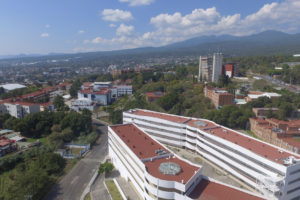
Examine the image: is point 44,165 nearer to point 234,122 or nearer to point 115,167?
point 115,167

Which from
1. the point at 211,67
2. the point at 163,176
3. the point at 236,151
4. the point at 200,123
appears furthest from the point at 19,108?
the point at 211,67

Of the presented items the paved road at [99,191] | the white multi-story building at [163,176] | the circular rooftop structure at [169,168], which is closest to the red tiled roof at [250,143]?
the white multi-story building at [163,176]

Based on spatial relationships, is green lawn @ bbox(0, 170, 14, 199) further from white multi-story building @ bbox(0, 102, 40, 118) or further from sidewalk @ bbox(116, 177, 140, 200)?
white multi-story building @ bbox(0, 102, 40, 118)

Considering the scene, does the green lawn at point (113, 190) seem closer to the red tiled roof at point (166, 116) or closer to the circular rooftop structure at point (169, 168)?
the circular rooftop structure at point (169, 168)

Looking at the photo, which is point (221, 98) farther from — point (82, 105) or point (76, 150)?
point (82, 105)

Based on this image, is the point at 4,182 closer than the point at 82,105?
Yes

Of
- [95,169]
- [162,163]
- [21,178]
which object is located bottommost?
[95,169]

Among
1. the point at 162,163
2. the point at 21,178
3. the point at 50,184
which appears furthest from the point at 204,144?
the point at 21,178

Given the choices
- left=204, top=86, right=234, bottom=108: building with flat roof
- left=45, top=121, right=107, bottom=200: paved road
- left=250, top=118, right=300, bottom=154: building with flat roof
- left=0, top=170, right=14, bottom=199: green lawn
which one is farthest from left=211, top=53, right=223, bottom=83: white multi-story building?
left=0, top=170, right=14, bottom=199: green lawn
